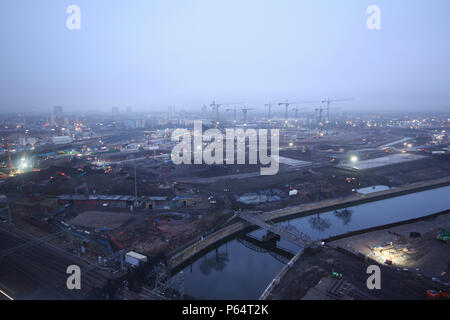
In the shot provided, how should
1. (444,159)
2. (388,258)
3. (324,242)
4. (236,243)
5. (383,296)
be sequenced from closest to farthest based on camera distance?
(383,296) → (388,258) → (324,242) → (236,243) → (444,159)

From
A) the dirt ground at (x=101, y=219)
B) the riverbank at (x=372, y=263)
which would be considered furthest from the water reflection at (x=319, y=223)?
the dirt ground at (x=101, y=219)

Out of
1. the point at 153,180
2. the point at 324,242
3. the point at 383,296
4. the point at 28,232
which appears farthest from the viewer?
the point at 153,180

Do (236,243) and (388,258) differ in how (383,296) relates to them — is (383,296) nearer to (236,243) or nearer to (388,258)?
(388,258)

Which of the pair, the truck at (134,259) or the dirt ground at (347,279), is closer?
the dirt ground at (347,279)

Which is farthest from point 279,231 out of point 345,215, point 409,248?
point 345,215

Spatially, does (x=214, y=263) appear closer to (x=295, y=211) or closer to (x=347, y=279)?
(x=347, y=279)

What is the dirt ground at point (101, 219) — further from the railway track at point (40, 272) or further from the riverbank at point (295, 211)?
the riverbank at point (295, 211)
